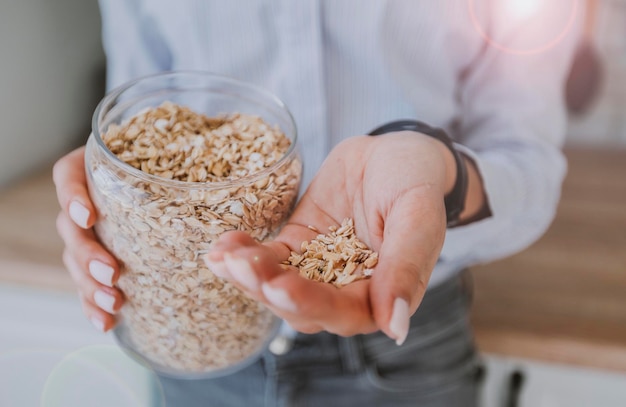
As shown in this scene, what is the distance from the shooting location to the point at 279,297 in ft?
0.92

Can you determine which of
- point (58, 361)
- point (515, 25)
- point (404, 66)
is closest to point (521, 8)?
point (515, 25)

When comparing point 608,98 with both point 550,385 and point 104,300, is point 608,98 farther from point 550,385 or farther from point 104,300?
point 104,300

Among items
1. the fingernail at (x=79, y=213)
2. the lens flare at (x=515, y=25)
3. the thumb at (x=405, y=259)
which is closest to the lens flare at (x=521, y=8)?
the lens flare at (x=515, y=25)

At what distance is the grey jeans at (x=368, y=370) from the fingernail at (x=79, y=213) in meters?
0.29

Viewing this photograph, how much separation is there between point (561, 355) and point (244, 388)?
0.37m

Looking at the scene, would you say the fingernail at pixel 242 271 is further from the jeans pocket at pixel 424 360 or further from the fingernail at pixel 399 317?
the jeans pocket at pixel 424 360

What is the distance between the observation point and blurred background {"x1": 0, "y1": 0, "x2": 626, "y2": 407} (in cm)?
65

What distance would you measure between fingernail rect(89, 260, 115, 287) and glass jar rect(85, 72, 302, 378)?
1cm

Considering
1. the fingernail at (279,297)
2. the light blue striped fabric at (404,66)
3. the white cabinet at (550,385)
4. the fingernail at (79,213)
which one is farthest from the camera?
the white cabinet at (550,385)

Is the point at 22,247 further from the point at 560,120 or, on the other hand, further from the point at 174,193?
the point at 560,120

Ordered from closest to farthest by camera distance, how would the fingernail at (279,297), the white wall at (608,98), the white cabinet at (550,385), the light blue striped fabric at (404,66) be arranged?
the fingernail at (279,297), the light blue striped fabric at (404,66), the white cabinet at (550,385), the white wall at (608,98)

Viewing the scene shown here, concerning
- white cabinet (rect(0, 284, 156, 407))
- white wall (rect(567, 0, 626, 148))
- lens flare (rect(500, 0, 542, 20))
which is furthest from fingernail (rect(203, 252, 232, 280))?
white wall (rect(567, 0, 626, 148))

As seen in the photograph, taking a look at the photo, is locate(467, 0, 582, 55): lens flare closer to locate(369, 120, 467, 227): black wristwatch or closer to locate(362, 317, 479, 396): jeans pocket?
locate(369, 120, 467, 227): black wristwatch

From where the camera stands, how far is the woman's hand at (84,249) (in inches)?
16.5
